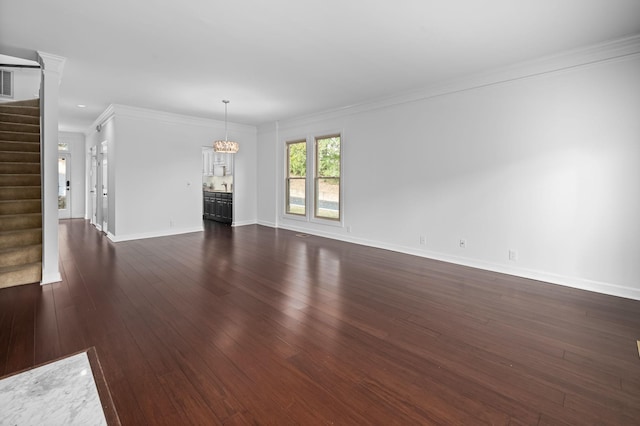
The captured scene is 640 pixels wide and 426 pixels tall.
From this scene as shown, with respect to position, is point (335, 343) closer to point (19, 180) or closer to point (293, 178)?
point (19, 180)

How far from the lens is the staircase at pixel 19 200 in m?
3.94

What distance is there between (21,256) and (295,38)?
4353mm

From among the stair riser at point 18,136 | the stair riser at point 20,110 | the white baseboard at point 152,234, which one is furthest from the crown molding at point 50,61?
the white baseboard at point 152,234

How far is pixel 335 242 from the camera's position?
21.5 feet

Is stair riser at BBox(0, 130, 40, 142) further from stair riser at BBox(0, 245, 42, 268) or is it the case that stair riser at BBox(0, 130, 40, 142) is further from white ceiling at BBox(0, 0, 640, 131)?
stair riser at BBox(0, 245, 42, 268)

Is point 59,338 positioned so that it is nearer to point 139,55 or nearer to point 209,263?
point 209,263

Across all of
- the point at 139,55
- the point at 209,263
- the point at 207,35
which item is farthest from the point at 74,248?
the point at 207,35

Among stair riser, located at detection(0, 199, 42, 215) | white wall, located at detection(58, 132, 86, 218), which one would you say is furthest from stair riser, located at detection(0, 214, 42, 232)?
white wall, located at detection(58, 132, 86, 218)

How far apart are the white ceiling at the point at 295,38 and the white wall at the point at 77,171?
5.94 metres

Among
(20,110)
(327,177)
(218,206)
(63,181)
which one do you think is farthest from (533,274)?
(63,181)

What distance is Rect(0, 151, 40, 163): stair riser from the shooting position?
5.11 meters

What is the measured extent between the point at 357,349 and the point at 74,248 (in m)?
5.90

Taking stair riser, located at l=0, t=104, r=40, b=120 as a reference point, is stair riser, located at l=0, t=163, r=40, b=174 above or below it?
below

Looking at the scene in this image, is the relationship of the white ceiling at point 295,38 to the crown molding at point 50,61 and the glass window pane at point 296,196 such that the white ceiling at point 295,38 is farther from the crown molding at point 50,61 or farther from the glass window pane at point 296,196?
the glass window pane at point 296,196
